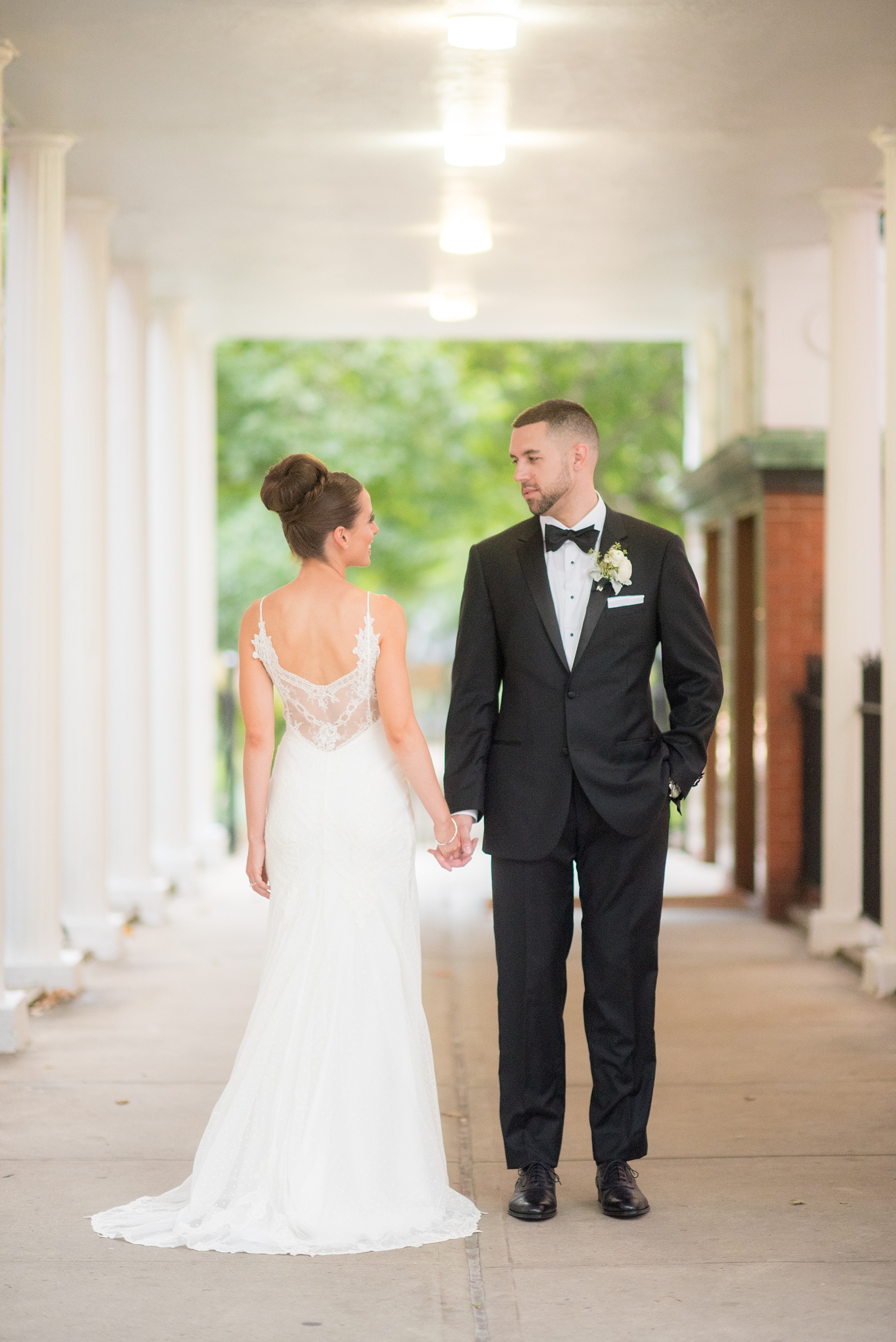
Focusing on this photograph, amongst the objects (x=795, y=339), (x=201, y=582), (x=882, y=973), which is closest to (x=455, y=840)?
(x=882, y=973)

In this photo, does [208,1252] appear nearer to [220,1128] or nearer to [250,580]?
[220,1128]

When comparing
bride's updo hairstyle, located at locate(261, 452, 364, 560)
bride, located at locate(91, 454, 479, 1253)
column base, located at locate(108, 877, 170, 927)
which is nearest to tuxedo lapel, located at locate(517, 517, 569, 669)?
bride, located at locate(91, 454, 479, 1253)

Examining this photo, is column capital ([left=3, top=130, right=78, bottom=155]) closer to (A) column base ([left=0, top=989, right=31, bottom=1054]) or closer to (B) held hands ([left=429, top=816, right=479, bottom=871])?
(A) column base ([left=0, top=989, right=31, bottom=1054])

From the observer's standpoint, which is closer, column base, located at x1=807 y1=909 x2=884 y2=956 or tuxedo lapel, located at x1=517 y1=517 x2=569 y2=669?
tuxedo lapel, located at x1=517 y1=517 x2=569 y2=669

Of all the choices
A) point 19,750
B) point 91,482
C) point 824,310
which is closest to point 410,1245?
point 19,750

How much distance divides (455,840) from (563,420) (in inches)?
48.3

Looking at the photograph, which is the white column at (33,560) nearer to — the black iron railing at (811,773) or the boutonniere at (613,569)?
the boutonniere at (613,569)

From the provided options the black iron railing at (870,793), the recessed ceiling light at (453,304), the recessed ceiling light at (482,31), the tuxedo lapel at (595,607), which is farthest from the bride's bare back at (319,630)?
the recessed ceiling light at (453,304)

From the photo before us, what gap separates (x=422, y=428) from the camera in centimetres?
2331

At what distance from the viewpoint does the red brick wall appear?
10297 millimetres

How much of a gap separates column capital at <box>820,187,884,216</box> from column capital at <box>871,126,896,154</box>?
1176 millimetres

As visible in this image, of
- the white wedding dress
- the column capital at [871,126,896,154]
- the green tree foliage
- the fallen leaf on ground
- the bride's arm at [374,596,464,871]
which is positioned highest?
the green tree foliage

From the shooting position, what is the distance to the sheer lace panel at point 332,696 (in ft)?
14.7

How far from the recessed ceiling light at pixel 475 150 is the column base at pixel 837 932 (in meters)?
4.53
